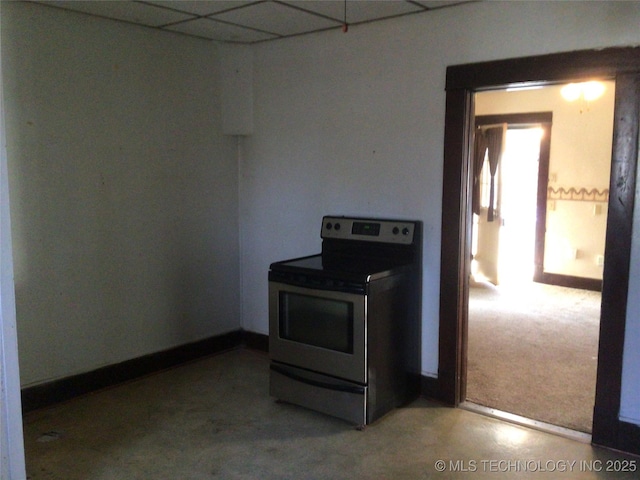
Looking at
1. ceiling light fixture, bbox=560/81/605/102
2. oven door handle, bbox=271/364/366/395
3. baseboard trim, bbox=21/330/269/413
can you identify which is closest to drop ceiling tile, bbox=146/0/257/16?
oven door handle, bbox=271/364/366/395

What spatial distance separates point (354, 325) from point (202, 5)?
190 cm

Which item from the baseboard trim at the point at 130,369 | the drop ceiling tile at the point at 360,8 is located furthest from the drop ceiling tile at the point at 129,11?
the baseboard trim at the point at 130,369

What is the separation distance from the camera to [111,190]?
3.56 metres

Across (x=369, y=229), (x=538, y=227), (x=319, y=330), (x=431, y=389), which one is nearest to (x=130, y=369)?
(x=319, y=330)

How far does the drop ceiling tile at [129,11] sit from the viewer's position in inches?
123

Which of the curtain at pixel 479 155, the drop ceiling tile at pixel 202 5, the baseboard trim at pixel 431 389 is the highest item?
the drop ceiling tile at pixel 202 5

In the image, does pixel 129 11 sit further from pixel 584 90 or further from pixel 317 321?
pixel 584 90

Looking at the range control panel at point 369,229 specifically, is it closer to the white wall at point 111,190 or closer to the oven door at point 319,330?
the oven door at point 319,330

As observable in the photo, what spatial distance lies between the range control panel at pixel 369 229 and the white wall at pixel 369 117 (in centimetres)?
10

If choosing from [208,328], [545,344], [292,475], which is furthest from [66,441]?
[545,344]

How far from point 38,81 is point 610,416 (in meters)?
3.46

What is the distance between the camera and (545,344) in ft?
15.0

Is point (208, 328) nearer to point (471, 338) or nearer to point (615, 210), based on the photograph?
point (471, 338)

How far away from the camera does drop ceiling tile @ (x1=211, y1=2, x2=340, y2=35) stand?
10.6ft
